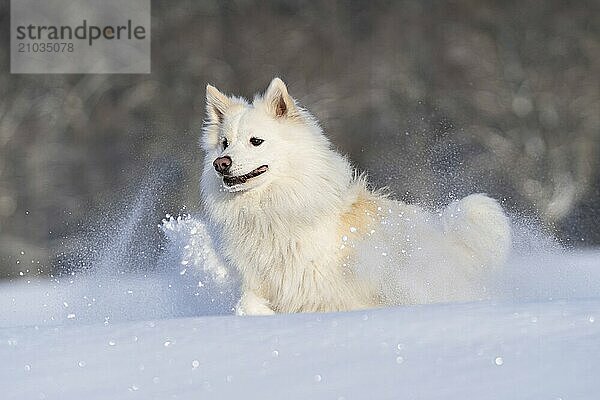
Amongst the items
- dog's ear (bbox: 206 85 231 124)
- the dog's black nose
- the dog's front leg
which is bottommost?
the dog's front leg

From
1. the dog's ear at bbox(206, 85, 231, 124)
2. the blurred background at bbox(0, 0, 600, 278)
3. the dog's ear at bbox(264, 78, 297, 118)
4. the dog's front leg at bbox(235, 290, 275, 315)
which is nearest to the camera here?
the dog's front leg at bbox(235, 290, 275, 315)

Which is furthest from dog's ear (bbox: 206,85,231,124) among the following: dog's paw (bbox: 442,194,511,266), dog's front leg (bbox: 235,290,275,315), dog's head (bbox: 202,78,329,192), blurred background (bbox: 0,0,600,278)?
blurred background (bbox: 0,0,600,278)

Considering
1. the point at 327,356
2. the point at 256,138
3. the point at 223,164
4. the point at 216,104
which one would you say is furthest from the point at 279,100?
the point at 327,356

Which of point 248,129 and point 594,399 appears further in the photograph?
point 248,129

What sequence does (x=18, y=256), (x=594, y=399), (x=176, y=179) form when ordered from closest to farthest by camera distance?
(x=594, y=399)
(x=176, y=179)
(x=18, y=256)

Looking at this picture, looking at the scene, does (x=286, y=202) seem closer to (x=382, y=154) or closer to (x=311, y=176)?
(x=311, y=176)

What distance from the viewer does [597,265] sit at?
22.3 feet

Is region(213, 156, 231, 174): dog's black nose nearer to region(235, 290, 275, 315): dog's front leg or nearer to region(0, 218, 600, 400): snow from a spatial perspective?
region(235, 290, 275, 315): dog's front leg

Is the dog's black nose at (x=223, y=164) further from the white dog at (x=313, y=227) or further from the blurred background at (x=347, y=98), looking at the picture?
the blurred background at (x=347, y=98)

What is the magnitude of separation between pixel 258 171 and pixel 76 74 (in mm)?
12820

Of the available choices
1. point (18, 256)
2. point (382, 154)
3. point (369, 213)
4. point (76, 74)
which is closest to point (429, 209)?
point (369, 213)

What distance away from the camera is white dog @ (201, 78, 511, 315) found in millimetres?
5188

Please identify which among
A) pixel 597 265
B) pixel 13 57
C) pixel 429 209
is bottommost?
pixel 597 265

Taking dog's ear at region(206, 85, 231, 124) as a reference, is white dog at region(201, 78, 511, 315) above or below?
below
